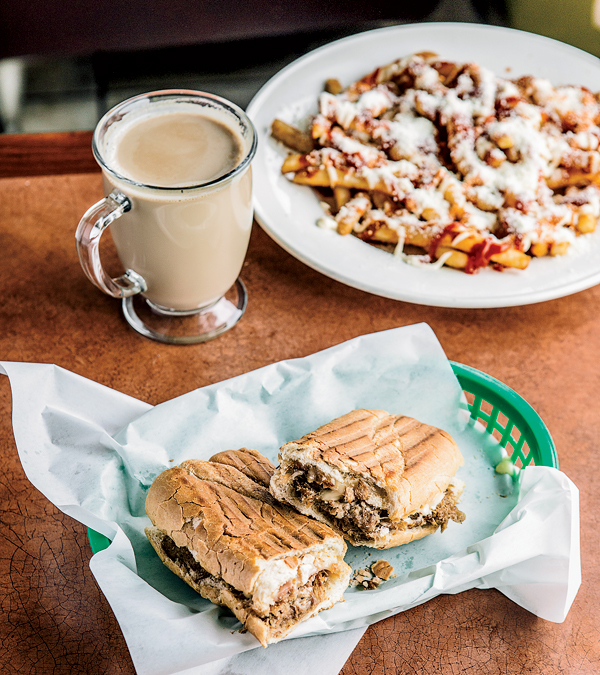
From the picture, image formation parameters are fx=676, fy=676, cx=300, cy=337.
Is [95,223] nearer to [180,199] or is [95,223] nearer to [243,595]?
[180,199]

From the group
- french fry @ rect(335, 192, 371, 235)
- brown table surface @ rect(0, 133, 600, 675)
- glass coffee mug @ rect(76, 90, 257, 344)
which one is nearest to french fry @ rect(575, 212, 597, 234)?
brown table surface @ rect(0, 133, 600, 675)

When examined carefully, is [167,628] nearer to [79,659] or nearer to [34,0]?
[79,659]

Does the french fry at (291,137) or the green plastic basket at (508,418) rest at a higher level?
the french fry at (291,137)

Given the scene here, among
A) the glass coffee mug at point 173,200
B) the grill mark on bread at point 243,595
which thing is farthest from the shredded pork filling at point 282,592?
the glass coffee mug at point 173,200

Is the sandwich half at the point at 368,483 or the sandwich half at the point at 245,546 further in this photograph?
the sandwich half at the point at 368,483

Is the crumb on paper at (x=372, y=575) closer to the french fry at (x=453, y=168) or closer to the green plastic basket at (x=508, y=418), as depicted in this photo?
the green plastic basket at (x=508, y=418)

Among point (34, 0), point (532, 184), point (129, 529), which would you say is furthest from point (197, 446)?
point (34, 0)

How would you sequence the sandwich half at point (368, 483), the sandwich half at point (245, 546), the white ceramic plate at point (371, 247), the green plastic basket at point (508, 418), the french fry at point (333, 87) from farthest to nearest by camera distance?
the french fry at point (333, 87) < the white ceramic plate at point (371, 247) < the green plastic basket at point (508, 418) < the sandwich half at point (368, 483) < the sandwich half at point (245, 546)
